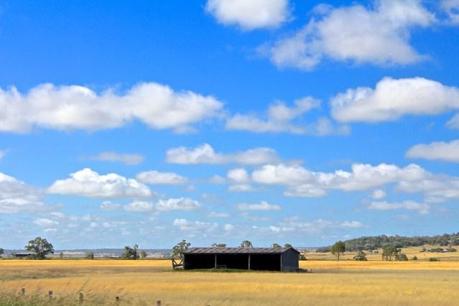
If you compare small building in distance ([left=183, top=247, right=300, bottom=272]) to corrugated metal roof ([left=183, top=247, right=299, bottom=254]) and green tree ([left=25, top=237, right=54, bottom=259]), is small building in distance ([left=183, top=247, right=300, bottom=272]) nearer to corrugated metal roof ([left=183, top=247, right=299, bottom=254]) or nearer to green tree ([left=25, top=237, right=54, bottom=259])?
corrugated metal roof ([left=183, top=247, right=299, bottom=254])

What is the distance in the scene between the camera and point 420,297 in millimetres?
41406

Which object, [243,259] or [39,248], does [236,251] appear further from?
[39,248]

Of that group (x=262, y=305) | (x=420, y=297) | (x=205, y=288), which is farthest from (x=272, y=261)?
(x=262, y=305)

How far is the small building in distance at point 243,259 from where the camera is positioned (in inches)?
3841

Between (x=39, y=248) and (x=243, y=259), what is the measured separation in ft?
347

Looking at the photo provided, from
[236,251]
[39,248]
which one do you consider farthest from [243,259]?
[39,248]

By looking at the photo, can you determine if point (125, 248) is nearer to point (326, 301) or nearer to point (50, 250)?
point (50, 250)

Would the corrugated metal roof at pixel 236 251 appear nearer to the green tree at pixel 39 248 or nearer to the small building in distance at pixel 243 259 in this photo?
the small building in distance at pixel 243 259

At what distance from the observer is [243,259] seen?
100m

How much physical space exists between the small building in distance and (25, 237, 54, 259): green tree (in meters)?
98.8

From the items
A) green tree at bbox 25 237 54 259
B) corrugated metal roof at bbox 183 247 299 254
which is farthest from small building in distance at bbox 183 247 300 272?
green tree at bbox 25 237 54 259

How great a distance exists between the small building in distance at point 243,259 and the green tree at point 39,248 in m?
98.8

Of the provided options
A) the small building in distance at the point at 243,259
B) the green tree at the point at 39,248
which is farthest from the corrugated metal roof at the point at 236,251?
the green tree at the point at 39,248

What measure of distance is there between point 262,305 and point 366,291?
46.8 feet
